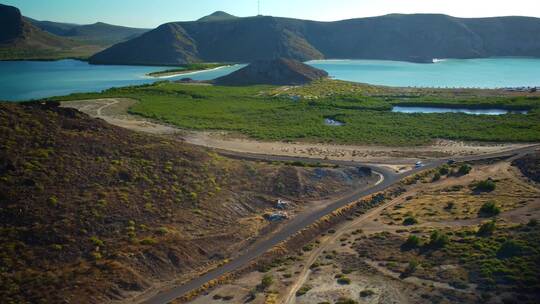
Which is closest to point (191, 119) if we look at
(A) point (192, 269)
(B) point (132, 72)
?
(A) point (192, 269)

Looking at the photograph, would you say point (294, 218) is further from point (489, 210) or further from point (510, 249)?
point (510, 249)

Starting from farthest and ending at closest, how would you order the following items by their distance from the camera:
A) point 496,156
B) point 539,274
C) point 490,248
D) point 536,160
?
point 496,156
point 536,160
point 490,248
point 539,274

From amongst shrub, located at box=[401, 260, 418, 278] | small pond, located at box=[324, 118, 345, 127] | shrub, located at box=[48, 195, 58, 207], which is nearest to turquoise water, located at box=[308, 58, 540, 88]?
small pond, located at box=[324, 118, 345, 127]

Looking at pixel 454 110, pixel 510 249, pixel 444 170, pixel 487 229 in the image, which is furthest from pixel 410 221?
pixel 454 110

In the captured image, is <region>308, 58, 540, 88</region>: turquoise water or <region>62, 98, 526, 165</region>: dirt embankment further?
<region>308, 58, 540, 88</region>: turquoise water

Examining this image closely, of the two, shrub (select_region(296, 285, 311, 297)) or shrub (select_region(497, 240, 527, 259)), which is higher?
shrub (select_region(497, 240, 527, 259))

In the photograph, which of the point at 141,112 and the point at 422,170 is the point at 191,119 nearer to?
the point at 141,112

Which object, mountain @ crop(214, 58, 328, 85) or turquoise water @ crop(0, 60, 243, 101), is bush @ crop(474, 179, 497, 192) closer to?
mountain @ crop(214, 58, 328, 85)
